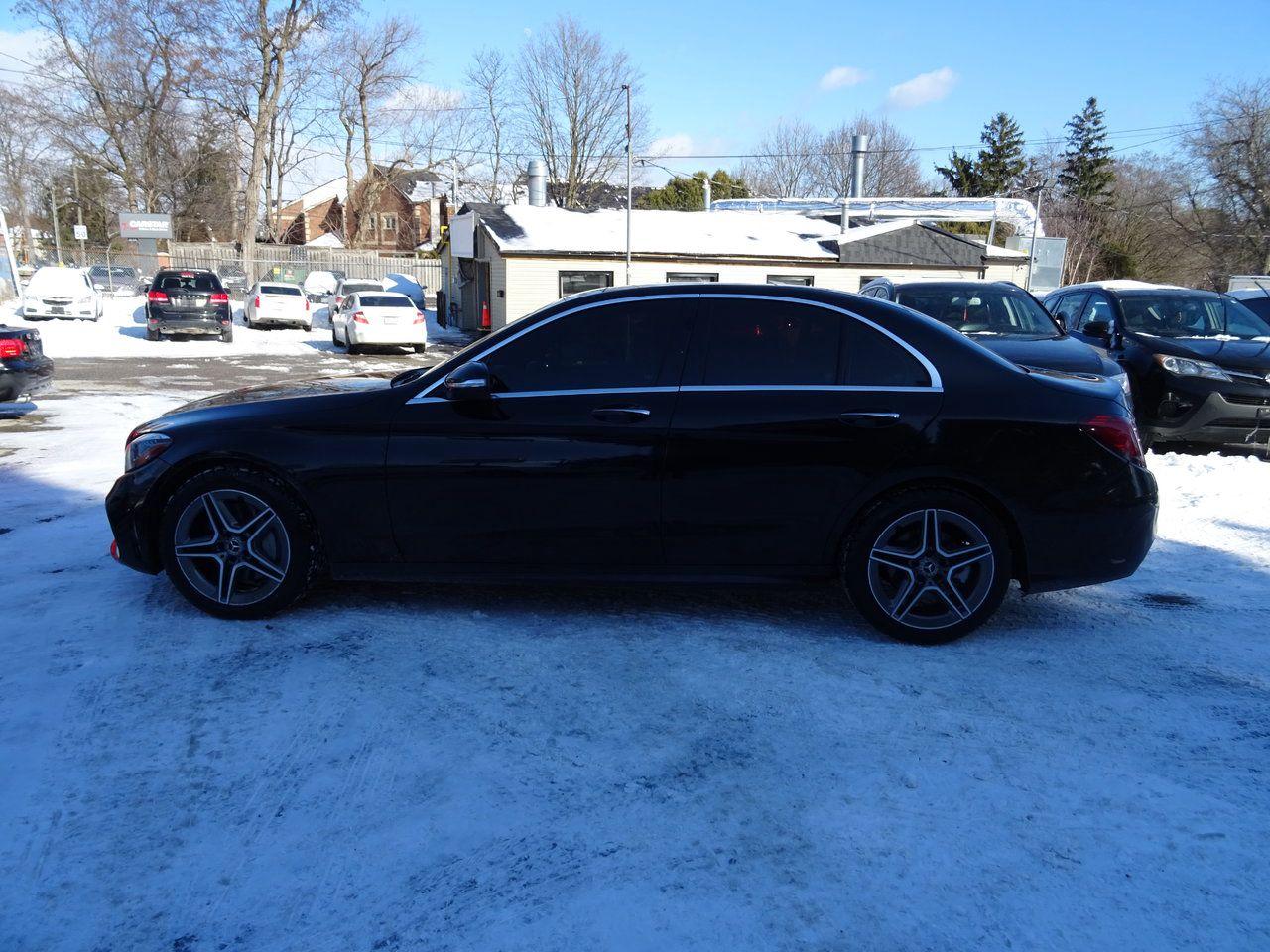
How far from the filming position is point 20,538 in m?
5.68

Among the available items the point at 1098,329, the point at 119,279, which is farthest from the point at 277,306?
the point at 119,279

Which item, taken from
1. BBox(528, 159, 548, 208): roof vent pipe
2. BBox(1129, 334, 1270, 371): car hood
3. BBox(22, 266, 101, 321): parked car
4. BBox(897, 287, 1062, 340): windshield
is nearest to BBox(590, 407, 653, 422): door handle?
BBox(897, 287, 1062, 340): windshield

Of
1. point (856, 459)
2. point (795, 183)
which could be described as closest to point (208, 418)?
point (856, 459)

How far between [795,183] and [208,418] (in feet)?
202

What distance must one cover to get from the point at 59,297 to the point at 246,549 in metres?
27.1

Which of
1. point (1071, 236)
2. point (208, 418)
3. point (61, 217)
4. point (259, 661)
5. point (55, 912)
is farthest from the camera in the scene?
point (61, 217)

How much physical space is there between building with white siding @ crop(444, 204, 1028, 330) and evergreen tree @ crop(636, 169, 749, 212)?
23205mm

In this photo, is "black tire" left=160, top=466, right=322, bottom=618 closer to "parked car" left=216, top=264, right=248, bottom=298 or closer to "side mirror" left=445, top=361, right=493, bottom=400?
"side mirror" left=445, top=361, right=493, bottom=400

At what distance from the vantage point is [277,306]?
2759 centimetres

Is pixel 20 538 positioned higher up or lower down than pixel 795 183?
lower down

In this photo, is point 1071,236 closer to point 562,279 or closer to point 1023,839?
point 562,279

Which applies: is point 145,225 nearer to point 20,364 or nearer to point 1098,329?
point 20,364

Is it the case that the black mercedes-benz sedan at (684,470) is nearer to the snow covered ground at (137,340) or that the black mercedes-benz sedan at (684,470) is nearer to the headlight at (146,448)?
the headlight at (146,448)

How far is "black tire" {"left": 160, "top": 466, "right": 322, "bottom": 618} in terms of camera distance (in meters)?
4.31
